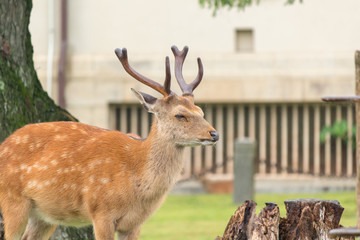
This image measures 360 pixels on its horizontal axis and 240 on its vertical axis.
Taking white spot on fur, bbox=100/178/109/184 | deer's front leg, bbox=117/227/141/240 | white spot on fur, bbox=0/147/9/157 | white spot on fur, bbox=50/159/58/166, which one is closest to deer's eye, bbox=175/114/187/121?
white spot on fur, bbox=100/178/109/184

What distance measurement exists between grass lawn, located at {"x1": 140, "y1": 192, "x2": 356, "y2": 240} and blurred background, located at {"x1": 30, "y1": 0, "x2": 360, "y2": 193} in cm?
120

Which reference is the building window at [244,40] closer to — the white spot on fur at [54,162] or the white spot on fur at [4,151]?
the white spot on fur at [4,151]

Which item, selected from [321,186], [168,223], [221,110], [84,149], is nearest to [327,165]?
[321,186]

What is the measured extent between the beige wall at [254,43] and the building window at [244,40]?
0.22 meters

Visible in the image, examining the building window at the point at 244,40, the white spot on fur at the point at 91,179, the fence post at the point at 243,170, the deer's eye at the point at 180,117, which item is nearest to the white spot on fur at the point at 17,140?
the white spot on fur at the point at 91,179

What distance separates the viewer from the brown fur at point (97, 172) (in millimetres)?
7281

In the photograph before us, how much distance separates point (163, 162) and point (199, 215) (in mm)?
9134

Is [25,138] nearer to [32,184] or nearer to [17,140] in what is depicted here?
[17,140]

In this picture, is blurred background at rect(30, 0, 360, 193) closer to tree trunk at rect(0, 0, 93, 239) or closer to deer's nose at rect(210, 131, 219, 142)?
tree trunk at rect(0, 0, 93, 239)

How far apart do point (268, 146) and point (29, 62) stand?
465 inches

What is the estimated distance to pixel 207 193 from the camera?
2034cm

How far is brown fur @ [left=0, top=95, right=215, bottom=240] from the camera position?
7.28 metres

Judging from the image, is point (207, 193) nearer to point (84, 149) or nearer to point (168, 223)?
point (168, 223)

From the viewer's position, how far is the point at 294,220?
7.14m
